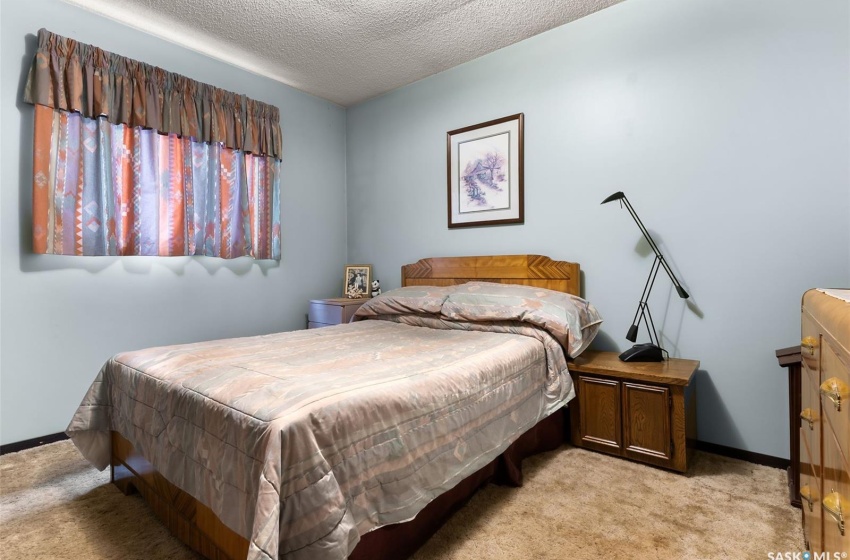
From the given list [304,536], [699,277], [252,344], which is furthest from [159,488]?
[699,277]

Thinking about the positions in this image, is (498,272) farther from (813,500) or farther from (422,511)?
(813,500)

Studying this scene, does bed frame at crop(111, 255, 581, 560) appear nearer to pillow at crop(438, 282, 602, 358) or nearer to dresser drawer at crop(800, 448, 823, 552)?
pillow at crop(438, 282, 602, 358)

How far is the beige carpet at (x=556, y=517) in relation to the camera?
150 centimetres

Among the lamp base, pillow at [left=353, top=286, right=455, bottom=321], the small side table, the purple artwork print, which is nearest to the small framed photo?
pillow at [left=353, top=286, right=455, bottom=321]

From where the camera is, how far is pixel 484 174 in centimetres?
323

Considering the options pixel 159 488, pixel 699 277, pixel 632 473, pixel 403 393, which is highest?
pixel 699 277

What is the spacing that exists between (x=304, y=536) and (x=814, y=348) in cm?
147

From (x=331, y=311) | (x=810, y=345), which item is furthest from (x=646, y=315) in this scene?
(x=331, y=311)

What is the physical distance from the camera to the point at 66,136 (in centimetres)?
249

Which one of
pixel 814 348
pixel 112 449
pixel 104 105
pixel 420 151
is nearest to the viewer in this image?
pixel 814 348

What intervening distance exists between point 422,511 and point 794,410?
1682mm

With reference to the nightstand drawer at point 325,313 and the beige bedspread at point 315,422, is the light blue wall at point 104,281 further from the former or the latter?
the beige bedspread at point 315,422

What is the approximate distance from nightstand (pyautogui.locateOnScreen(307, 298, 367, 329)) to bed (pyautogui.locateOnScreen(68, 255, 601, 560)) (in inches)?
37.3

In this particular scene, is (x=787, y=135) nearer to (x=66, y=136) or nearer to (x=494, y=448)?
(x=494, y=448)
